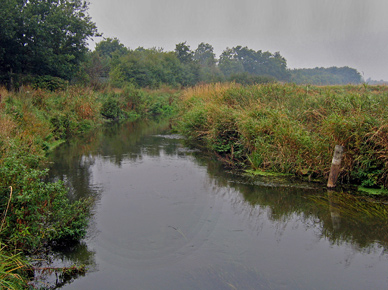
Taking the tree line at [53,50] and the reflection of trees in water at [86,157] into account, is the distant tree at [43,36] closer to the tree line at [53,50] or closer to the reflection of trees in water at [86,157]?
the tree line at [53,50]

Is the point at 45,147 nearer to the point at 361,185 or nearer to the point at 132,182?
the point at 132,182

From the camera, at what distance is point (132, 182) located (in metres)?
9.21

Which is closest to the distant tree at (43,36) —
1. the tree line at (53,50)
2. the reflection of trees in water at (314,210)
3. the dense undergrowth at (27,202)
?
the tree line at (53,50)

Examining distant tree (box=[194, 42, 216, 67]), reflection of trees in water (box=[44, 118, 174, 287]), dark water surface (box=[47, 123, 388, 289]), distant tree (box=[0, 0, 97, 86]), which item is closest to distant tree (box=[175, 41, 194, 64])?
distant tree (box=[194, 42, 216, 67])

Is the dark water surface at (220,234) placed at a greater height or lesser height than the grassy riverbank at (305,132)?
lesser

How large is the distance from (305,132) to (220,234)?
14.7ft

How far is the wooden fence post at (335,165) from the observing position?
311 inches

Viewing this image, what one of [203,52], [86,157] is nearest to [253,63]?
[203,52]

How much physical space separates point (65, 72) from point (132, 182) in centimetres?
2145

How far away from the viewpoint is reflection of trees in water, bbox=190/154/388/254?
6.14 metres

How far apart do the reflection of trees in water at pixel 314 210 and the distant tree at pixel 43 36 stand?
19376 millimetres

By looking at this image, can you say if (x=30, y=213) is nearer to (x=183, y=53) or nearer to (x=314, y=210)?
(x=314, y=210)

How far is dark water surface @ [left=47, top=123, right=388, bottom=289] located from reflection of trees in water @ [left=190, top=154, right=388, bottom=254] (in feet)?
0.07

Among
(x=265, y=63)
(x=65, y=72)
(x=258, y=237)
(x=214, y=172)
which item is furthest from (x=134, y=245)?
(x=265, y=63)
